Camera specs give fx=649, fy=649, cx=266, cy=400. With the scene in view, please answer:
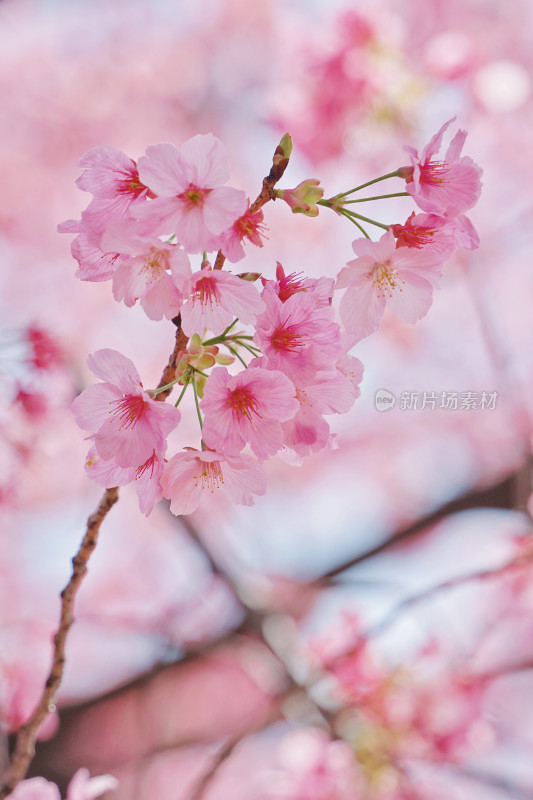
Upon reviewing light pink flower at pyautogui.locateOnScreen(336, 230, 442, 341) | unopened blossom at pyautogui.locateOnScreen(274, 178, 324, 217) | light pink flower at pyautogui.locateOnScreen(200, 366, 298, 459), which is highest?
unopened blossom at pyautogui.locateOnScreen(274, 178, 324, 217)

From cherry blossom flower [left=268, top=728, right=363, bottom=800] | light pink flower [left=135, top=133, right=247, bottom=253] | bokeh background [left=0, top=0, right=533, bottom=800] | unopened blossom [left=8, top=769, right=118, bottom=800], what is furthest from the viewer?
bokeh background [left=0, top=0, right=533, bottom=800]

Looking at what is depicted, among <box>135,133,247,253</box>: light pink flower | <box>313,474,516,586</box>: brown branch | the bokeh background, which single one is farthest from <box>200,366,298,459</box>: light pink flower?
<box>313,474,516,586</box>: brown branch

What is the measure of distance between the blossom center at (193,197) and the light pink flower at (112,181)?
0.06m

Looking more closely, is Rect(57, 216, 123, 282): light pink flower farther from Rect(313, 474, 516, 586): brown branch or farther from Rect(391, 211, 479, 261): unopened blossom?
Rect(313, 474, 516, 586): brown branch

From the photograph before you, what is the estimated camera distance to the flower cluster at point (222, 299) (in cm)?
47

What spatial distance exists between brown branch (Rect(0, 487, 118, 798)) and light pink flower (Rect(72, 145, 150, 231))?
0.75 ft

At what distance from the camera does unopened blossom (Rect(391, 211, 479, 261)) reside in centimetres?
52

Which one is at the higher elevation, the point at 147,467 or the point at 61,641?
the point at 147,467

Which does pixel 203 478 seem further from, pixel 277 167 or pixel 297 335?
pixel 277 167

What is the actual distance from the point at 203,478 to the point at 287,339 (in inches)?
5.2

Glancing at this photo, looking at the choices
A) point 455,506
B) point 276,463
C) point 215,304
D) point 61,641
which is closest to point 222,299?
point 215,304

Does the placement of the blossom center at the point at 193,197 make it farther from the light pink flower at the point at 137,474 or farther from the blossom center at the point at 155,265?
the light pink flower at the point at 137,474

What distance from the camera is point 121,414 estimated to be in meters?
0.52

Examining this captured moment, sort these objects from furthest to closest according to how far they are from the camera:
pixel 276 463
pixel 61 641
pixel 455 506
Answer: pixel 276 463 → pixel 455 506 → pixel 61 641
